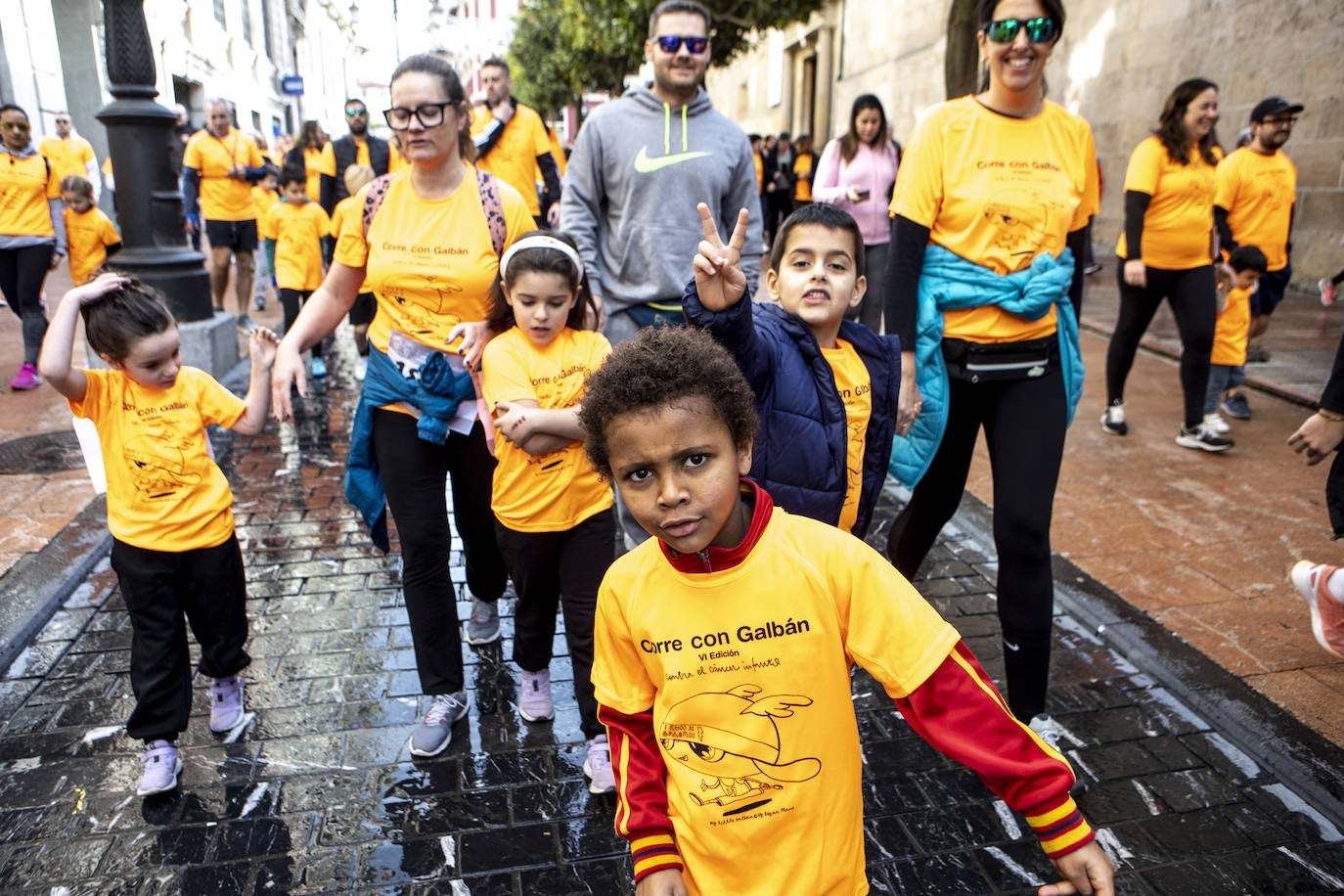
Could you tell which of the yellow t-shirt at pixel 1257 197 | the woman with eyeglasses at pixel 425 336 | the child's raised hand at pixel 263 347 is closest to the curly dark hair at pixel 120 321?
the child's raised hand at pixel 263 347

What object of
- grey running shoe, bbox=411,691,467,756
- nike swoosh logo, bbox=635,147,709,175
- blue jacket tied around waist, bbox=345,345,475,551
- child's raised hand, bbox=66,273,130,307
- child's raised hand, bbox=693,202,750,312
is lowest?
grey running shoe, bbox=411,691,467,756

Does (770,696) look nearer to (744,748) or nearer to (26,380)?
(744,748)

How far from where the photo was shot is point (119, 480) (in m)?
3.04

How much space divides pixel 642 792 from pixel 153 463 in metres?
2.04

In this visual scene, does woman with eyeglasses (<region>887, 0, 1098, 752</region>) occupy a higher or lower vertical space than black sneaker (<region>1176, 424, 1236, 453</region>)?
higher

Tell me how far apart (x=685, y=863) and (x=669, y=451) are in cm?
75

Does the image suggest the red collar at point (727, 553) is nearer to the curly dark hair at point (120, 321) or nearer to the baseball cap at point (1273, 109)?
the curly dark hair at point (120, 321)

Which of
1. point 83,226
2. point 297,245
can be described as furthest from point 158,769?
point 83,226

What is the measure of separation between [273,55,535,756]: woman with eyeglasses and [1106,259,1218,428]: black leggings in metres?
4.56

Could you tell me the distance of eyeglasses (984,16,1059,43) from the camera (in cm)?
292

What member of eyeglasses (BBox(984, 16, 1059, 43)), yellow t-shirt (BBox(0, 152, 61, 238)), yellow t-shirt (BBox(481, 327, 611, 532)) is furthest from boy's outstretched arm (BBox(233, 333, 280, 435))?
yellow t-shirt (BBox(0, 152, 61, 238))

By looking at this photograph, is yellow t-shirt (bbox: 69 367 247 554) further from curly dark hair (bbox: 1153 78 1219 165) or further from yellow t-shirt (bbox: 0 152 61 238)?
yellow t-shirt (bbox: 0 152 61 238)

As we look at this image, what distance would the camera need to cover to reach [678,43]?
12.7ft

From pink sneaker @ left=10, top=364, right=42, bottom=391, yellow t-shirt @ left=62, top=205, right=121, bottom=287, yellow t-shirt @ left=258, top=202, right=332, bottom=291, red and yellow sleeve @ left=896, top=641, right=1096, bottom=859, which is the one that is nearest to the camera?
red and yellow sleeve @ left=896, top=641, right=1096, bottom=859
